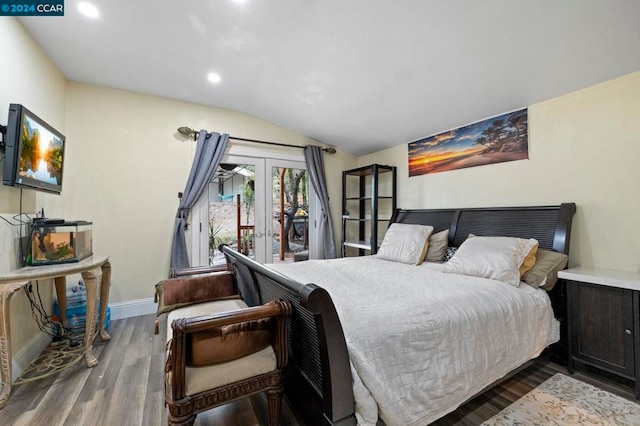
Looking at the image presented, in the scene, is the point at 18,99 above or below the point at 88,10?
below

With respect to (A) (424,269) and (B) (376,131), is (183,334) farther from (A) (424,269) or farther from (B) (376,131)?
(B) (376,131)

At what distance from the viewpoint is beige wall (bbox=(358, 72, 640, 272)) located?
2062 mm

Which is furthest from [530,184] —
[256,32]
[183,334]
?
[183,334]

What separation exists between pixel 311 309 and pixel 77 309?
3.11 metres

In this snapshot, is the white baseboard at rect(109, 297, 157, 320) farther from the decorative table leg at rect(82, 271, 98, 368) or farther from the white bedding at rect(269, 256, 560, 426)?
Answer: the white bedding at rect(269, 256, 560, 426)

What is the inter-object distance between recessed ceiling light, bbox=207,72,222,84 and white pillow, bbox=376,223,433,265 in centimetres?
265

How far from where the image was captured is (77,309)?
2.81m

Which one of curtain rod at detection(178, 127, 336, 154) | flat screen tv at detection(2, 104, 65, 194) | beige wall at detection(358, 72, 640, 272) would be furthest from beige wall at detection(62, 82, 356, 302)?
beige wall at detection(358, 72, 640, 272)

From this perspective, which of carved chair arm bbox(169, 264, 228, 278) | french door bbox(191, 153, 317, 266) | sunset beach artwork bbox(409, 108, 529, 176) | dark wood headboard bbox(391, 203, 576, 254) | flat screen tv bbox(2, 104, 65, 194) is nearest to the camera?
flat screen tv bbox(2, 104, 65, 194)

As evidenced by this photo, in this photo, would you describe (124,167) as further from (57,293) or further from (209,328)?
(209,328)

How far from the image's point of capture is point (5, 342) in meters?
1.69

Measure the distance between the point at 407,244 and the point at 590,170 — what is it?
1643mm

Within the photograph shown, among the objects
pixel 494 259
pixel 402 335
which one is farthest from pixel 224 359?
pixel 494 259

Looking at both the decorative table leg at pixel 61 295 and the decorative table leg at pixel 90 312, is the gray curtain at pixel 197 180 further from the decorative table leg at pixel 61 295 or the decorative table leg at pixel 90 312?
the decorative table leg at pixel 90 312
